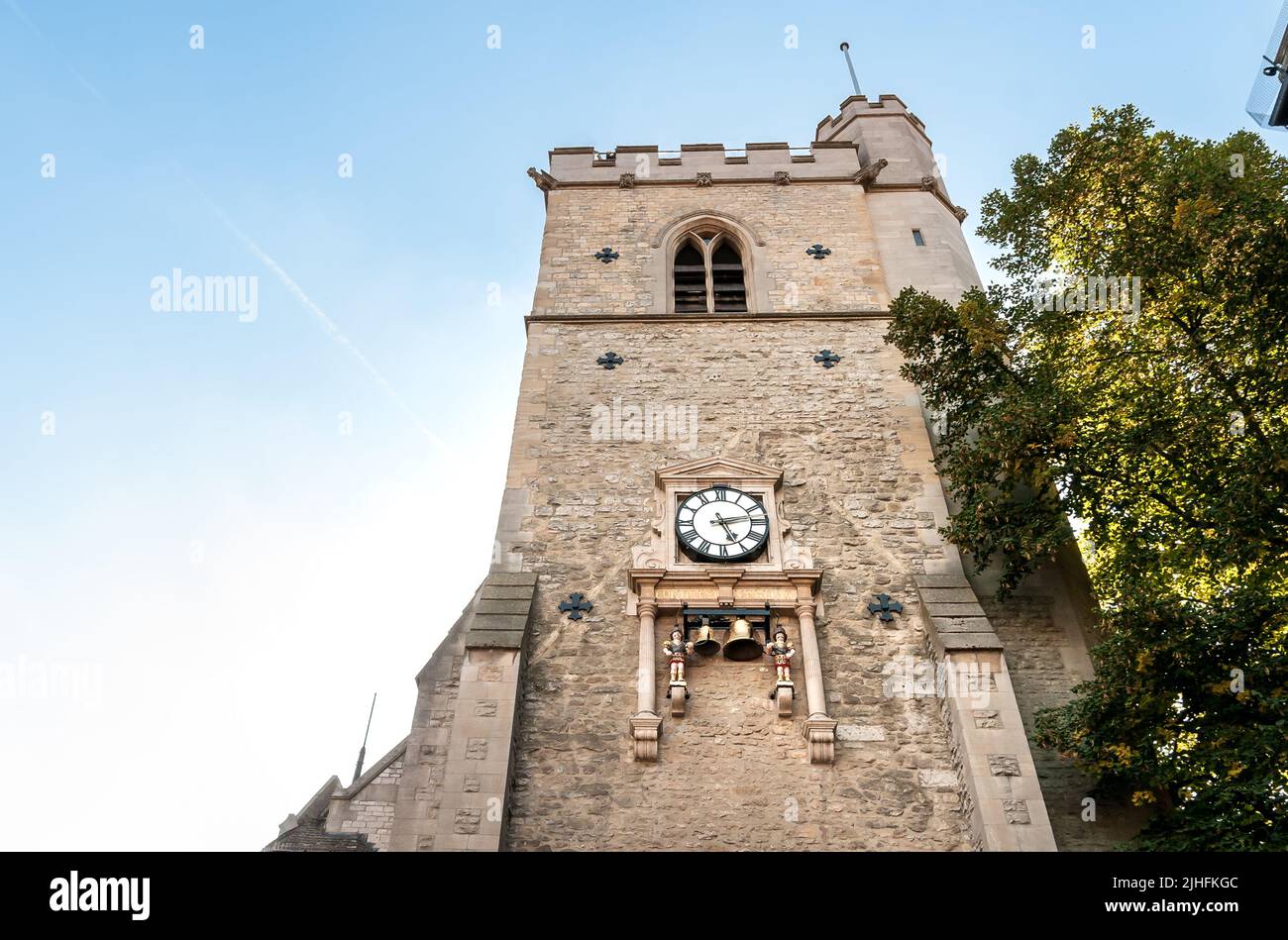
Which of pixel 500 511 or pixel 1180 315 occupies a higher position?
pixel 1180 315

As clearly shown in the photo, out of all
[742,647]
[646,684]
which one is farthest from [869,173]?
[646,684]

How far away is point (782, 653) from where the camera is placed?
11.5 m

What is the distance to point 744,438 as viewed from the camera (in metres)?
14.5

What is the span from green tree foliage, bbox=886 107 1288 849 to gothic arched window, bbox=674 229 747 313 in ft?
14.7

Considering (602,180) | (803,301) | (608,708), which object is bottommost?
(608,708)

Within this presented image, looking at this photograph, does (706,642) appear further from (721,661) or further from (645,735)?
(645,735)

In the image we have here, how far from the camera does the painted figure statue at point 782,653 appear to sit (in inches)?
446

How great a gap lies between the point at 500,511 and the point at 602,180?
9207 millimetres

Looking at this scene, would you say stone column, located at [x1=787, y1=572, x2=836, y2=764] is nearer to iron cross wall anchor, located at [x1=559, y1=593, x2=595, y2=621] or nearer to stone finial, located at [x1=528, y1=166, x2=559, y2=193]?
iron cross wall anchor, located at [x1=559, y1=593, x2=595, y2=621]

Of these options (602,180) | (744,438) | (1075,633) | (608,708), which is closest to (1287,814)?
(1075,633)

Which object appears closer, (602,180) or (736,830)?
(736,830)

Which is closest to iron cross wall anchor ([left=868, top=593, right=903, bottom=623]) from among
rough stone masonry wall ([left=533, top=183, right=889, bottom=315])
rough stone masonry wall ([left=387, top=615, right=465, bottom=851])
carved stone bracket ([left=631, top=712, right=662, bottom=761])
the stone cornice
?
carved stone bracket ([left=631, top=712, right=662, bottom=761])
